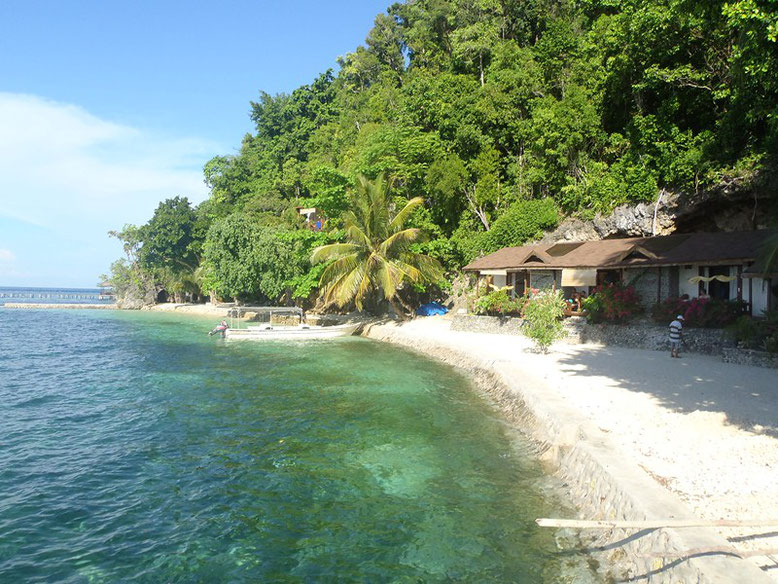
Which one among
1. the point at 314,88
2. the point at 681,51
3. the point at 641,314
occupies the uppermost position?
the point at 314,88

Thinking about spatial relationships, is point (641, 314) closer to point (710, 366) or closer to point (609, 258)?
point (609, 258)

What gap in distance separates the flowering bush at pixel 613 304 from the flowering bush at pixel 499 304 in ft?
11.2

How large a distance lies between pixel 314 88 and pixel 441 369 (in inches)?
2032

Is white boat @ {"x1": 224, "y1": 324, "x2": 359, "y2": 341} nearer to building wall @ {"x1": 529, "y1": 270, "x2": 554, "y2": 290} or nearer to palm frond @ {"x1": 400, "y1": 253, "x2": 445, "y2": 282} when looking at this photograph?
palm frond @ {"x1": 400, "y1": 253, "x2": 445, "y2": 282}

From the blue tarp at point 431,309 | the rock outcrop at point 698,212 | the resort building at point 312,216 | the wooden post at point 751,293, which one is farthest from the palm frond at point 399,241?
the wooden post at point 751,293

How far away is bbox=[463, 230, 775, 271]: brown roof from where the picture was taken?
1689 cm

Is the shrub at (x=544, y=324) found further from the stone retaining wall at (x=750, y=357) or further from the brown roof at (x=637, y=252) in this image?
the stone retaining wall at (x=750, y=357)

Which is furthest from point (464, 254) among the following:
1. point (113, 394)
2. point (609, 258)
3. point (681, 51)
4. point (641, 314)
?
point (113, 394)

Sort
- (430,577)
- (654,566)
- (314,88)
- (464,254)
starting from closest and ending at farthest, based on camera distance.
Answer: (654,566)
(430,577)
(464,254)
(314,88)

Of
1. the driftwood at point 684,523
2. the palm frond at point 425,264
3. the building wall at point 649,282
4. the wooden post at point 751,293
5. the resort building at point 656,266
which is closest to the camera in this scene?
the driftwood at point 684,523

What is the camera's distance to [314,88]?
2336 inches

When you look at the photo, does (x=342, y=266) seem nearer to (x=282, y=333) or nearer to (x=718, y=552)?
(x=282, y=333)

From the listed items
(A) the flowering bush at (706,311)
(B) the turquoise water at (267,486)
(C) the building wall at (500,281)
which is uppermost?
(C) the building wall at (500,281)

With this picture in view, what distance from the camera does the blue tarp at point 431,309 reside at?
3112cm
